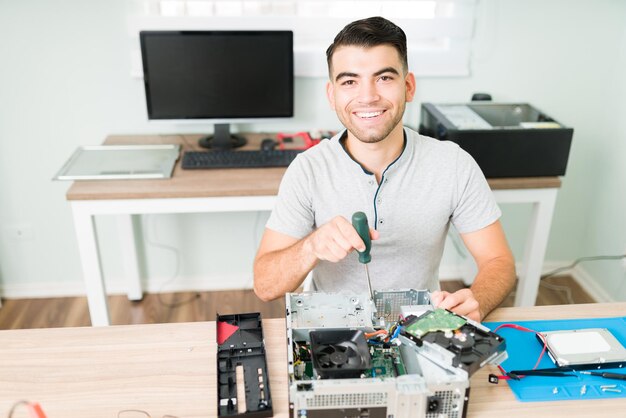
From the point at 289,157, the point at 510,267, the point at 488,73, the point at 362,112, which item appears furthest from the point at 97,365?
the point at 488,73

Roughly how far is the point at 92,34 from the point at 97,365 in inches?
64.4

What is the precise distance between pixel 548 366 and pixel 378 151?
0.68 m

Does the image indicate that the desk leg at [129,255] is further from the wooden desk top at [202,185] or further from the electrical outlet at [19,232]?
the wooden desk top at [202,185]

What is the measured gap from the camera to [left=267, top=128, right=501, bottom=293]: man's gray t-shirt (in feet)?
5.04

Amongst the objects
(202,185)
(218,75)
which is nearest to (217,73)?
(218,75)

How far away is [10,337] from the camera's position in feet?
4.09

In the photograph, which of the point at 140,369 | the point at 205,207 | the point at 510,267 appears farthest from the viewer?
the point at 205,207

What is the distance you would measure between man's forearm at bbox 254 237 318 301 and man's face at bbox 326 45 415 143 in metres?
0.34

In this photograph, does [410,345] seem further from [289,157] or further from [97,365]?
[289,157]

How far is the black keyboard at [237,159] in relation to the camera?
2.22 meters

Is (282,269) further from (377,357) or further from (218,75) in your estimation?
(218,75)

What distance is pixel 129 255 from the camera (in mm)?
2652

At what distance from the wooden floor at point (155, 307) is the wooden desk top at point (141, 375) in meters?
1.34

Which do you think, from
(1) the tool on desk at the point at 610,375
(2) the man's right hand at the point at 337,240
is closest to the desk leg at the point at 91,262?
(2) the man's right hand at the point at 337,240
